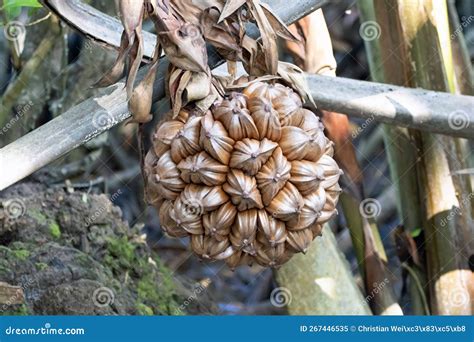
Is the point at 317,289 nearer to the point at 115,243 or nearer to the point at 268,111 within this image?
the point at 115,243

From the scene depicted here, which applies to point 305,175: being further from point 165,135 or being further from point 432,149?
point 432,149

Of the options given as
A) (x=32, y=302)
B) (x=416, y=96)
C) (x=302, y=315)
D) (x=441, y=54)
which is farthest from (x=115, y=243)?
(x=441, y=54)

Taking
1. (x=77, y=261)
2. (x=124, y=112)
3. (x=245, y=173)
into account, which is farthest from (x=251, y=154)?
(x=77, y=261)

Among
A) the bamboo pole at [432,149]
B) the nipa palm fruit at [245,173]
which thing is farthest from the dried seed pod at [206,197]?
the bamboo pole at [432,149]

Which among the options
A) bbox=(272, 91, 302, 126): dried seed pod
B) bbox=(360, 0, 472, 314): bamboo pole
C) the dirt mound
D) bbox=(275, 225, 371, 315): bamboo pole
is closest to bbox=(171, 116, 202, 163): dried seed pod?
bbox=(272, 91, 302, 126): dried seed pod

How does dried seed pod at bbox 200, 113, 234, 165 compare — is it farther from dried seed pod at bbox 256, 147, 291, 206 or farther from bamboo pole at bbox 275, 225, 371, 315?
bamboo pole at bbox 275, 225, 371, 315

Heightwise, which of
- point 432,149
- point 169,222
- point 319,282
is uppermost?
point 432,149

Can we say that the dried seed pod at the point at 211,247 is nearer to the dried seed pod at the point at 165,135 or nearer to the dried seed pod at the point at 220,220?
the dried seed pod at the point at 220,220
